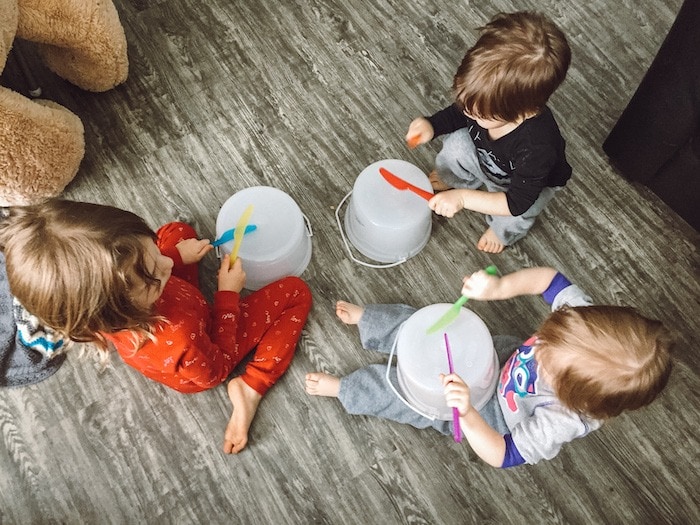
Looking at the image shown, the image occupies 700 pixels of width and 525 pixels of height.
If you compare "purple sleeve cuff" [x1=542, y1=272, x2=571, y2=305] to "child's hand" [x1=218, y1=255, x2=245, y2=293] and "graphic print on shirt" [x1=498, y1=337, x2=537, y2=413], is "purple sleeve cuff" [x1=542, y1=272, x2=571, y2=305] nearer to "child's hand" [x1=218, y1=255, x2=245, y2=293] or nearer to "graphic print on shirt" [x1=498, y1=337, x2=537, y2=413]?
"graphic print on shirt" [x1=498, y1=337, x2=537, y2=413]

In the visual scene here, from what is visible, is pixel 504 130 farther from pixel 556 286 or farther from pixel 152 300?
pixel 152 300

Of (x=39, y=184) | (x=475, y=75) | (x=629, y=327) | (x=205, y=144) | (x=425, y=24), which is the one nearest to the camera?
(x=629, y=327)

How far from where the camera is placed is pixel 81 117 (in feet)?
4.35

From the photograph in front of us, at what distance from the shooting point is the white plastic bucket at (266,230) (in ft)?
3.59

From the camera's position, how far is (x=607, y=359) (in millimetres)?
753

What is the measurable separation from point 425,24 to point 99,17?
726mm

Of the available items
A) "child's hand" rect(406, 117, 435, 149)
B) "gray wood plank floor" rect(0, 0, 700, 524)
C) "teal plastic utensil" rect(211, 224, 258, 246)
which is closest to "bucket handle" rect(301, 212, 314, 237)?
"gray wood plank floor" rect(0, 0, 700, 524)

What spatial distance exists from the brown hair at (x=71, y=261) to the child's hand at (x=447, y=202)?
1.69 ft

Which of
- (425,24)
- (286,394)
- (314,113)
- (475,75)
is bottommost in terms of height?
(286,394)

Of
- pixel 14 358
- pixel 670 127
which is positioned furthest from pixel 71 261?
pixel 670 127

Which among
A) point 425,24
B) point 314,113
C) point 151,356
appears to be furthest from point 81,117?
point 425,24

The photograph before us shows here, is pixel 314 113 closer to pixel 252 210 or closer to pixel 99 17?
pixel 252 210

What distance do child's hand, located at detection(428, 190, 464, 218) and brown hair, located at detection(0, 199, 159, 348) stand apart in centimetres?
52

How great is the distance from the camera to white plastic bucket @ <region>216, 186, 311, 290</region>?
1094 mm
